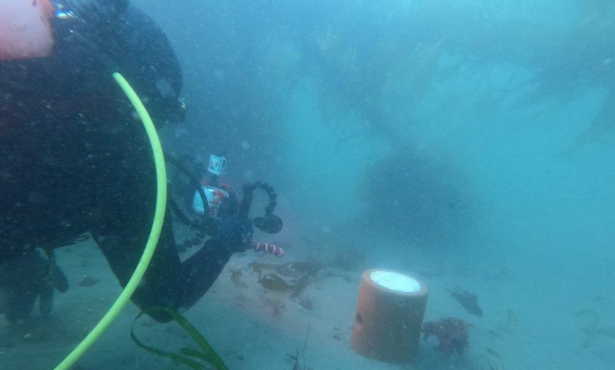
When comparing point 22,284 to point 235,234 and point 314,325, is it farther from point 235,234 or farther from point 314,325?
point 314,325

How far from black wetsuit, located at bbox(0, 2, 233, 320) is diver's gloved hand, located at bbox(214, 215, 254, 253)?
893 millimetres

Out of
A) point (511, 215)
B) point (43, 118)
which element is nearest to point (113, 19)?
point (43, 118)

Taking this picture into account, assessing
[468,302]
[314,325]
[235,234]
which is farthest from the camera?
[468,302]

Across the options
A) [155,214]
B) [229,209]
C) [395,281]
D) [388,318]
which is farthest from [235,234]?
[395,281]

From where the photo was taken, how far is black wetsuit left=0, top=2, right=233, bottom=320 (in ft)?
4.87

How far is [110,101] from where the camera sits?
5.58 feet

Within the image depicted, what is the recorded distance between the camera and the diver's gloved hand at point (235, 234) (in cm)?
326

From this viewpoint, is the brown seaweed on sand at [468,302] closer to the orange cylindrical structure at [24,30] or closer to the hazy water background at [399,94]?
the hazy water background at [399,94]

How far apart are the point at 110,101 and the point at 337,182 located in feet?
71.9

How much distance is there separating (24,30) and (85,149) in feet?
1.89

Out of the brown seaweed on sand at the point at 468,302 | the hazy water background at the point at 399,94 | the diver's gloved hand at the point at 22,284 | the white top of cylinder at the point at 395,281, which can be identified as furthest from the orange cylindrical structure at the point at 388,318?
the hazy water background at the point at 399,94

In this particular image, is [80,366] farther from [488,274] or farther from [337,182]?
[337,182]

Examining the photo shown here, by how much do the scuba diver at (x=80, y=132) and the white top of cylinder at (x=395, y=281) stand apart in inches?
121

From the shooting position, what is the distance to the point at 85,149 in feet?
5.53
